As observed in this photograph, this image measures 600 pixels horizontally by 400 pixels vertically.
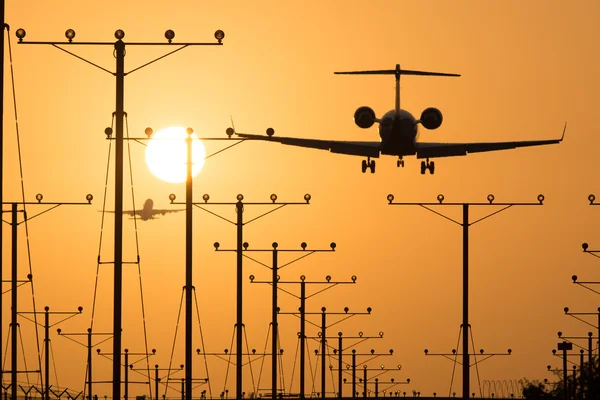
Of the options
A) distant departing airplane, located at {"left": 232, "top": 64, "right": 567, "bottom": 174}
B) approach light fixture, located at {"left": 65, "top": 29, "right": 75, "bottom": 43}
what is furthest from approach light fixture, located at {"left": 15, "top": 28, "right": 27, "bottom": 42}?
distant departing airplane, located at {"left": 232, "top": 64, "right": 567, "bottom": 174}

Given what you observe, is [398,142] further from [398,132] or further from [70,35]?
[70,35]

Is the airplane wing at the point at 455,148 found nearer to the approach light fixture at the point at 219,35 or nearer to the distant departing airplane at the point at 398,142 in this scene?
the distant departing airplane at the point at 398,142

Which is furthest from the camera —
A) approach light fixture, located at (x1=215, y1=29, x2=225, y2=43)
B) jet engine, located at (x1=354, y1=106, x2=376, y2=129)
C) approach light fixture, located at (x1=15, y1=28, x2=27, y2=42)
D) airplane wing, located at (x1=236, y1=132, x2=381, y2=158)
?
airplane wing, located at (x1=236, y1=132, x2=381, y2=158)

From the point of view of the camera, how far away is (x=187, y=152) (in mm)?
67812

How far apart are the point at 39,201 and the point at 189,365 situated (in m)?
11.5

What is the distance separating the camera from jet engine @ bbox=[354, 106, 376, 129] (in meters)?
88.9

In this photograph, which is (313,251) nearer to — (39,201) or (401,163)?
(401,163)

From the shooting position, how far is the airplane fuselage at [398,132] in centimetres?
8975

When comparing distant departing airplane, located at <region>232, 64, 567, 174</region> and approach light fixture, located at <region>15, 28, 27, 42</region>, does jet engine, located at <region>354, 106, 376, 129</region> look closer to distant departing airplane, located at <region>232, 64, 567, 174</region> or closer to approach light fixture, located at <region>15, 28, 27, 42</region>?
distant departing airplane, located at <region>232, 64, 567, 174</region>

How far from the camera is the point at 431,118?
89.6 metres

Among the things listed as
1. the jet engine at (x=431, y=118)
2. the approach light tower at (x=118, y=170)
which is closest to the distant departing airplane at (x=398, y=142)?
the jet engine at (x=431, y=118)

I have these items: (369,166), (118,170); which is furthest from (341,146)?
(118,170)

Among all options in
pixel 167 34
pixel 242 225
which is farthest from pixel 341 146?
pixel 167 34

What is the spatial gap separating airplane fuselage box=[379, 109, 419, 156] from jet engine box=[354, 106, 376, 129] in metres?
1.21
